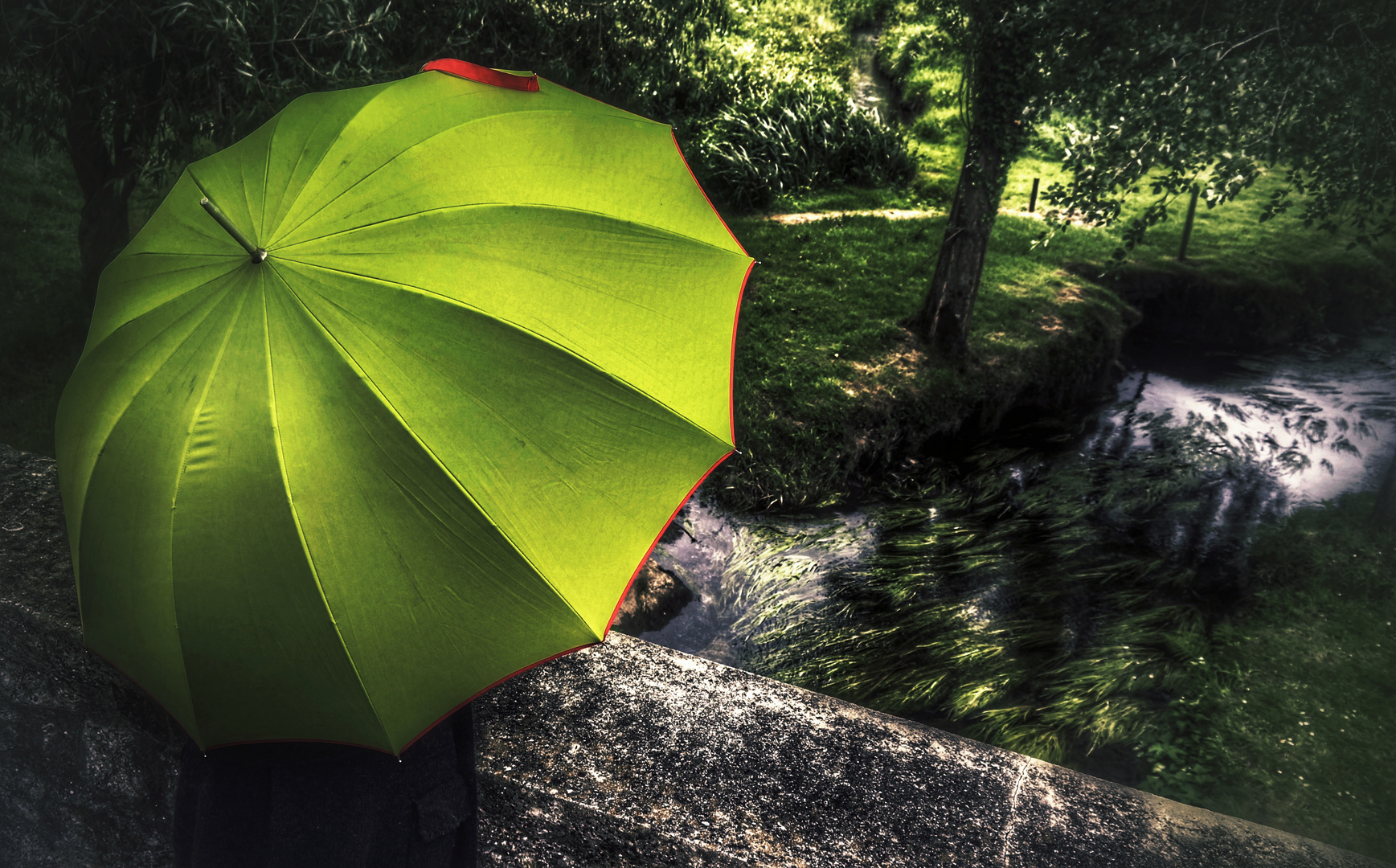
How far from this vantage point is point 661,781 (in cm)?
188

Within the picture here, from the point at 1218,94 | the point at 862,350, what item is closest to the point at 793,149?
the point at 862,350

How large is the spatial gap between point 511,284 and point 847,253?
769 centimetres

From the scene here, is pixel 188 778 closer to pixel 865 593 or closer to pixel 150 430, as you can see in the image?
pixel 150 430

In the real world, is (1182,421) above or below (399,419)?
below

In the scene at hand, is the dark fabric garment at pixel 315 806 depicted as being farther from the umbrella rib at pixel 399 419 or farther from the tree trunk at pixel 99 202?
the tree trunk at pixel 99 202

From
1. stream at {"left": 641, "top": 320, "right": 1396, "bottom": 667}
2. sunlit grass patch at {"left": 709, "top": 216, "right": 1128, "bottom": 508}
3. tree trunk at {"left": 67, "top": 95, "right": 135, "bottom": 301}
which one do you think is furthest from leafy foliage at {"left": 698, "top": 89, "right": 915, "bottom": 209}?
tree trunk at {"left": 67, "top": 95, "right": 135, "bottom": 301}

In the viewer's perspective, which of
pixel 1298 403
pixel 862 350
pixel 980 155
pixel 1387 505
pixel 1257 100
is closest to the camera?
pixel 1257 100

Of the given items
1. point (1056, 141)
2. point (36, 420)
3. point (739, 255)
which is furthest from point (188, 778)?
point (1056, 141)

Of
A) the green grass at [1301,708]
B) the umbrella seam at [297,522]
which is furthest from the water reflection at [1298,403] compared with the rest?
the umbrella seam at [297,522]

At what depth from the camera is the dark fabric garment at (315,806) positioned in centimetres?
151

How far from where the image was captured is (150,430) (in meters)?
1.31

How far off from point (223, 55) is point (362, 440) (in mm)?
4170

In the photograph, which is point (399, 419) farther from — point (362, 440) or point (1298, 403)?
point (1298, 403)

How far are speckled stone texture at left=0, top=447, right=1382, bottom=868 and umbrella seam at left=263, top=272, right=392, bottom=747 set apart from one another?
2.23 feet
